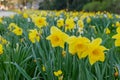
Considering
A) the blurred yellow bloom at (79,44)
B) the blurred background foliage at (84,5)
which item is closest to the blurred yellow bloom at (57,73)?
the blurred yellow bloom at (79,44)

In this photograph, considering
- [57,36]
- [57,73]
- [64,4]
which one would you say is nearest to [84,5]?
[64,4]

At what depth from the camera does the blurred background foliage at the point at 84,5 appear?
17.7 meters

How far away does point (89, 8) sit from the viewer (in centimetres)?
2030

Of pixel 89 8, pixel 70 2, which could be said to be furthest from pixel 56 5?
pixel 89 8

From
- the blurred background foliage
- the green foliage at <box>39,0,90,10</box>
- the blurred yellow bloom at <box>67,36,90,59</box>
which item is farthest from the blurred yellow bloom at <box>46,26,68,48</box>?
the green foliage at <box>39,0,90,10</box>

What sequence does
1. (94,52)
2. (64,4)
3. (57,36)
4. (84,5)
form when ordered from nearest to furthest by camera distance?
(94,52) < (57,36) < (84,5) < (64,4)

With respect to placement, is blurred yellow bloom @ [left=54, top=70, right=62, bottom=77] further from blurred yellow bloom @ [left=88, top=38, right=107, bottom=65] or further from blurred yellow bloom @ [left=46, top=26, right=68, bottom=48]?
blurred yellow bloom @ [left=88, top=38, right=107, bottom=65]

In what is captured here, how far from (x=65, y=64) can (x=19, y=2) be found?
3852 cm

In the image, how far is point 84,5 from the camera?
2392cm

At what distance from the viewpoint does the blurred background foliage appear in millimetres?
17688

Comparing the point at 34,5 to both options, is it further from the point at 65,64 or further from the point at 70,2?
the point at 65,64

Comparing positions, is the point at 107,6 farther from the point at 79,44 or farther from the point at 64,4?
the point at 79,44

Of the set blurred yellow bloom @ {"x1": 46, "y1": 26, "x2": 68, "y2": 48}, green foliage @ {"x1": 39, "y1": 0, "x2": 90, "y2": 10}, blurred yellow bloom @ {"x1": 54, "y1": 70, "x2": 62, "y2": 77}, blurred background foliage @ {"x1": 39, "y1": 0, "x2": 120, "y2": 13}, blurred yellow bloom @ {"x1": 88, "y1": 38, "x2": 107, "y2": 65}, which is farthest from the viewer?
green foliage @ {"x1": 39, "y1": 0, "x2": 90, "y2": 10}

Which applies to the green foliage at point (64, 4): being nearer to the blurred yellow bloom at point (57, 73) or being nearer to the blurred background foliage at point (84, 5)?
the blurred background foliage at point (84, 5)
